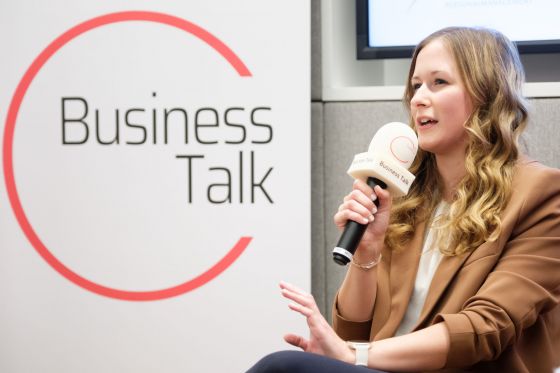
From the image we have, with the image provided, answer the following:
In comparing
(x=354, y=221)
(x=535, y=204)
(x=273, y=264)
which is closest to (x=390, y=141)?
(x=354, y=221)

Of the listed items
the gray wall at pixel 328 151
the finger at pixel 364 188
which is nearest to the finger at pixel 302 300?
the finger at pixel 364 188

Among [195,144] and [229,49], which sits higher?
[229,49]

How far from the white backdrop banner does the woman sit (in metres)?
0.51

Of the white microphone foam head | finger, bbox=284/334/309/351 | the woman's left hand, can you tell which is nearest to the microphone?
the white microphone foam head

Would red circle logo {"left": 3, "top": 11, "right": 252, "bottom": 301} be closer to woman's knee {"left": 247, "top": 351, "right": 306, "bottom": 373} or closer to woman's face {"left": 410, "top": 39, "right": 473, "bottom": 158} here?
woman's face {"left": 410, "top": 39, "right": 473, "bottom": 158}

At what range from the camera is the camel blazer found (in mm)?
1553

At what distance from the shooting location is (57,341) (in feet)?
7.91

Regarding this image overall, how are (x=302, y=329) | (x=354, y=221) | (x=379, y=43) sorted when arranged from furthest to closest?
(x=379, y=43)
(x=302, y=329)
(x=354, y=221)

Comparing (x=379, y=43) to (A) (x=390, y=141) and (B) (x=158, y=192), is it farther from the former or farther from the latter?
(A) (x=390, y=141)

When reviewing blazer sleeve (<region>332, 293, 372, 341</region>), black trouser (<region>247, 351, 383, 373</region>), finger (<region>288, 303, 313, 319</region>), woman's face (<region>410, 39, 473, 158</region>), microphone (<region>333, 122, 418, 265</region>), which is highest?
woman's face (<region>410, 39, 473, 158</region>)

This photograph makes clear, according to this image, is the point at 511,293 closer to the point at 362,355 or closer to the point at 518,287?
the point at 518,287

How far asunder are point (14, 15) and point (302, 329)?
1.25 meters

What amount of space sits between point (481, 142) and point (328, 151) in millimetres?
833

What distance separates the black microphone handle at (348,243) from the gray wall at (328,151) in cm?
107
